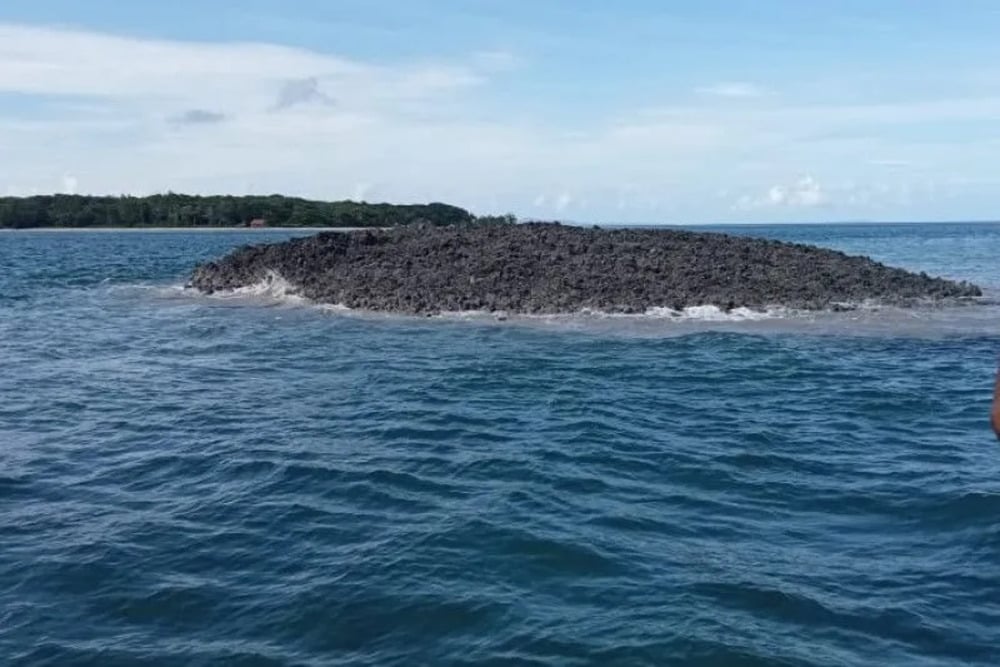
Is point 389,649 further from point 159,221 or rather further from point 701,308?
point 159,221

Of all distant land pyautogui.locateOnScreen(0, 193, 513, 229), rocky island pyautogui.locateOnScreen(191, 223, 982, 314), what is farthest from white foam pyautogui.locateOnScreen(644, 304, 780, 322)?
distant land pyautogui.locateOnScreen(0, 193, 513, 229)

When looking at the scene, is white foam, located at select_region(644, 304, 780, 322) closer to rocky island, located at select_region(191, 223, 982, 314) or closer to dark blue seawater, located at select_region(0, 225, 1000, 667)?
rocky island, located at select_region(191, 223, 982, 314)

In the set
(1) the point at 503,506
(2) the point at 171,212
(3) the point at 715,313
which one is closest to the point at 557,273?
(3) the point at 715,313

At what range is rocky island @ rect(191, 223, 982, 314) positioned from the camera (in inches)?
1310

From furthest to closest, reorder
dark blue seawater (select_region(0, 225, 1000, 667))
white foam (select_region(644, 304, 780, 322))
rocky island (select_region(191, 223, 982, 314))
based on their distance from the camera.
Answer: rocky island (select_region(191, 223, 982, 314)) → white foam (select_region(644, 304, 780, 322)) → dark blue seawater (select_region(0, 225, 1000, 667))

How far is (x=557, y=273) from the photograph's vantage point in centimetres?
3603

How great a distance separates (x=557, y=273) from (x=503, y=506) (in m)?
23.7

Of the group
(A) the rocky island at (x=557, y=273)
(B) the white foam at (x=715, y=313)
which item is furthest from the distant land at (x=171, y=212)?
(B) the white foam at (x=715, y=313)

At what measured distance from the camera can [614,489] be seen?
13.6m

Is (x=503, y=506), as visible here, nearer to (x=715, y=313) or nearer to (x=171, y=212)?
(x=715, y=313)

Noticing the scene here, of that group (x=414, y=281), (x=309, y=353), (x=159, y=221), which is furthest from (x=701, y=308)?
(x=159, y=221)

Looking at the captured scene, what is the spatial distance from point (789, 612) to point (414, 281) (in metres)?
27.6

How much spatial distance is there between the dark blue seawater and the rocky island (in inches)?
292

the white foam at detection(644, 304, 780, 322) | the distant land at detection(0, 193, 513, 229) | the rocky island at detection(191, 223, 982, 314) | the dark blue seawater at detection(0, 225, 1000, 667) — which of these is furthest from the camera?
the distant land at detection(0, 193, 513, 229)
